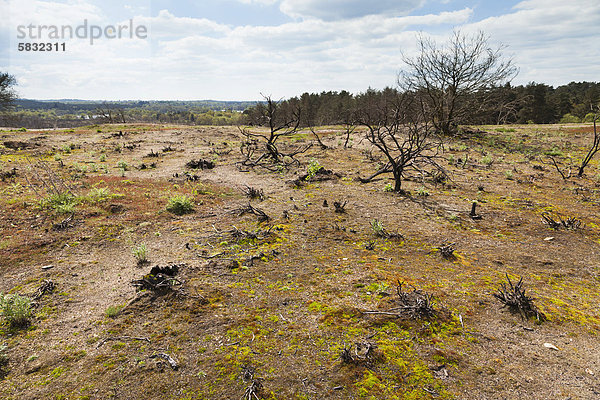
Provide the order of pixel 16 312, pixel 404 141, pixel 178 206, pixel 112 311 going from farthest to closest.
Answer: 1. pixel 404 141
2. pixel 178 206
3. pixel 112 311
4. pixel 16 312

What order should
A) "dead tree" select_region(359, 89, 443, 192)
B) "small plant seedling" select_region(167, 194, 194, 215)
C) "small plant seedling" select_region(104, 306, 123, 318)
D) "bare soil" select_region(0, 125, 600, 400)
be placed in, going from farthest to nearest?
"dead tree" select_region(359, 89, 443, 192) < "small plant seedling" select_region(167, 194, 194, 215) < "small plant seedling" select_region(104, 306, 123, 318) < "bare soil" select_region(0, 125, 600, 400)

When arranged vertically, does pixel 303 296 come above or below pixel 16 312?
above

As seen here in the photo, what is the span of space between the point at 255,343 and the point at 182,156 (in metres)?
17.0

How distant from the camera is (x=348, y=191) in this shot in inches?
401

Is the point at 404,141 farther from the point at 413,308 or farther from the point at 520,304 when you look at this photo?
the point at 413,308

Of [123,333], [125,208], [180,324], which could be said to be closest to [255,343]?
[180,324]

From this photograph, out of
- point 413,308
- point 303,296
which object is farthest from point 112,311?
point 413,308

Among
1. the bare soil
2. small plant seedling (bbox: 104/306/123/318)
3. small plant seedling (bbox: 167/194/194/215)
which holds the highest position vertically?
small plant seedling (bbox: 167/194/194/215)

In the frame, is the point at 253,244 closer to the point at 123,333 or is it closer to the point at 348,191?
the point at 123,333

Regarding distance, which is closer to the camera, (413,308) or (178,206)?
(413,308)

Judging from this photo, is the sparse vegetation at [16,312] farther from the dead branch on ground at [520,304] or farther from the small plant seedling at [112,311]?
the dead branch on ground at [520,304]

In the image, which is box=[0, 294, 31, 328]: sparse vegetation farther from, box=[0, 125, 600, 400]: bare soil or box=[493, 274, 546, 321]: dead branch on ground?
box=[493, 274, 546, 321]: dead branch on ground

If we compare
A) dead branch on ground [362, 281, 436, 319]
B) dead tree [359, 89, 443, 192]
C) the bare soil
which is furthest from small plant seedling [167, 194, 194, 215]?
dead branch on ground [362, 281, 436, 319]

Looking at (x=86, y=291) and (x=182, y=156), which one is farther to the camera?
(x=182, y=156)
